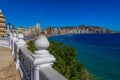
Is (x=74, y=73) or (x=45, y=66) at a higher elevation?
(x=45, y=66)

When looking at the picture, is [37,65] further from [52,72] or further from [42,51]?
[52,72]

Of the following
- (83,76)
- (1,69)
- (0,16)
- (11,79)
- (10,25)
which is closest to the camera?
(11,79)

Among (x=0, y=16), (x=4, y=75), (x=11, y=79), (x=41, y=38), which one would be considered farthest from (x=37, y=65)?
(x=0, y=16)

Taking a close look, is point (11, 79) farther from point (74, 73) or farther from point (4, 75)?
point (74, 73)

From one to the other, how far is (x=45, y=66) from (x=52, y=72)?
527 millimetres

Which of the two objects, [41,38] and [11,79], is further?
[11,79]

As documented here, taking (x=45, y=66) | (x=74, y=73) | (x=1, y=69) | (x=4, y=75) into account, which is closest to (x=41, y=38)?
(x=45, y=66)

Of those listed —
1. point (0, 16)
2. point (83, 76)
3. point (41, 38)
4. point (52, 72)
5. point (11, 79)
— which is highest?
point (0, 16)

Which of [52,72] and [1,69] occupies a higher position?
[52,72]

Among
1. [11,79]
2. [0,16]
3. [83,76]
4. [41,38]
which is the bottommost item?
[83,76]

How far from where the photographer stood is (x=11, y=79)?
7.54 meters

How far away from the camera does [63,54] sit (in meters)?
14.0

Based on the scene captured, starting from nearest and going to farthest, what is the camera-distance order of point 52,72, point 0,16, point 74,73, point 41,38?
point 52,72 → point 41,38 → point 74,73 → point 0,16

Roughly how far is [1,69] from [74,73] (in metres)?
5.47
